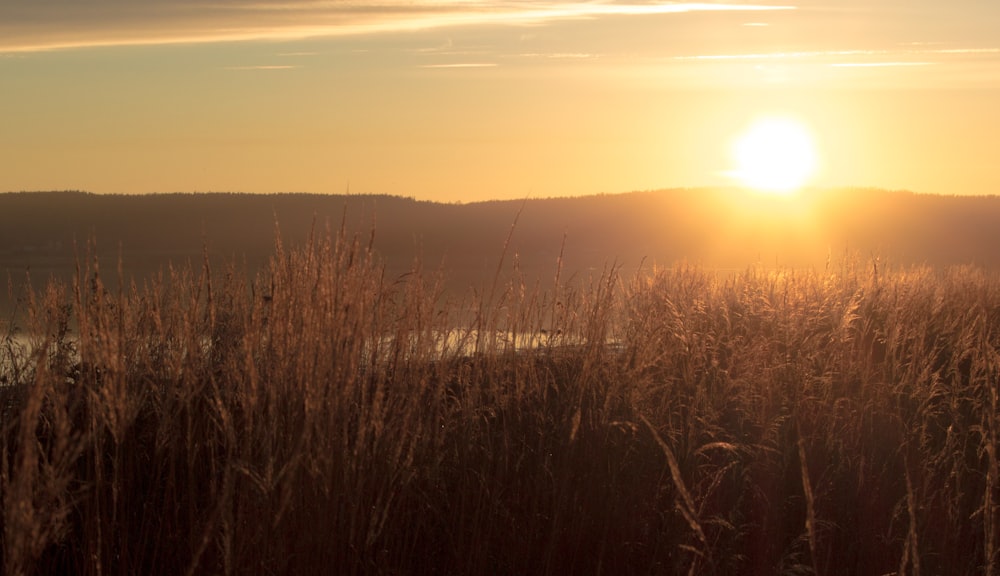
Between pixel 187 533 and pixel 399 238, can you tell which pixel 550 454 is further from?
pixel 399 238

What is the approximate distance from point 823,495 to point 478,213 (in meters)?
70.9

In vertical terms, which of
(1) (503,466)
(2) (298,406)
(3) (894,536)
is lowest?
(3) (894,536)

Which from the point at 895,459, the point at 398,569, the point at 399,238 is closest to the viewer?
the point at 398,569

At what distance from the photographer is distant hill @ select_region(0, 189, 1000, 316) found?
2247 inches

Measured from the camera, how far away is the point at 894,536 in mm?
4477

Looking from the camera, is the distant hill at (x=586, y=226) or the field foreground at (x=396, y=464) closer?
the field foreground at (x=396, y=464)

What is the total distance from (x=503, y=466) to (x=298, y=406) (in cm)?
117

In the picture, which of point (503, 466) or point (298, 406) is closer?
point (298, 406)

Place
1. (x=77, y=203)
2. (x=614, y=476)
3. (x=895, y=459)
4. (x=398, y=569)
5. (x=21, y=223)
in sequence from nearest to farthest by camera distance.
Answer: (x=398, y=569), (x=614, y=476), (x=895, y=459), (x=21, y=223), (x=77, y=203)

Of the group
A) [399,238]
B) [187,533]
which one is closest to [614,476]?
[187,533]

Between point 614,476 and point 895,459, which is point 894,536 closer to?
point 895,459

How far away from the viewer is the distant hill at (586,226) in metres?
57.1

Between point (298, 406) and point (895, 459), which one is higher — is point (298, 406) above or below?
above

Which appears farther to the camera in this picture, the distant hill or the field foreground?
the distant hill
